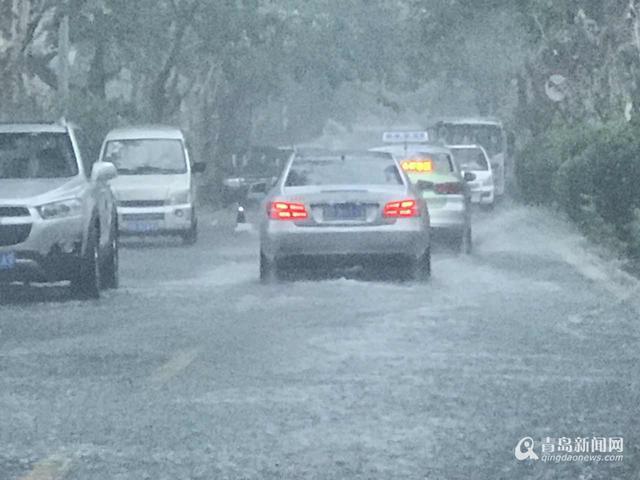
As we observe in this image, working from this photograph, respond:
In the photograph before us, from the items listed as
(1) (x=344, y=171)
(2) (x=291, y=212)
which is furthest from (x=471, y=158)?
(2) (x=291, y=212)

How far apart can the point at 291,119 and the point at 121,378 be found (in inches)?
3442

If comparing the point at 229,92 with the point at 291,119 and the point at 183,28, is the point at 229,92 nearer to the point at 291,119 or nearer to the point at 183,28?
the point at 183,28

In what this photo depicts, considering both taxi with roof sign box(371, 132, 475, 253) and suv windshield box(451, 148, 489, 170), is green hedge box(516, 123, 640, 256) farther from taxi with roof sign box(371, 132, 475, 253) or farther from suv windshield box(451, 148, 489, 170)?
suv windshield box(451, 148, 489, 170)

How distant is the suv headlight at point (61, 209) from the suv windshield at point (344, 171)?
3.04 meters

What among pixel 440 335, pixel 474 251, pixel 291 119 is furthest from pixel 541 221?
pixel 291 119

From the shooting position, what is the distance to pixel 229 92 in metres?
69.7

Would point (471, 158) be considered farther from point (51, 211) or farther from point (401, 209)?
point (51, 211)

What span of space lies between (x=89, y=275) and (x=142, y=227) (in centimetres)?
1176

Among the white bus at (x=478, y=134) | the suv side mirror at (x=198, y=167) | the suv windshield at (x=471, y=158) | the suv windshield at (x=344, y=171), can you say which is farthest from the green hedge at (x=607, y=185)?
the white bus at (x=478, y=134)

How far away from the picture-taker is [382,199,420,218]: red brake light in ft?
70.1

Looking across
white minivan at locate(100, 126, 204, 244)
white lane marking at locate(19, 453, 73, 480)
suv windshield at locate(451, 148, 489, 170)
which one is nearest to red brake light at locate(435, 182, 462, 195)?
white minivan at locate(100, 126, 204, 244)

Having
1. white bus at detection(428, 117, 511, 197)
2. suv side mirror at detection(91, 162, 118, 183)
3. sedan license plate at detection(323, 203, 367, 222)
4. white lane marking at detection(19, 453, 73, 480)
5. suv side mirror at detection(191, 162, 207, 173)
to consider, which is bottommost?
white bus at detection(428, 117, 511, 197)

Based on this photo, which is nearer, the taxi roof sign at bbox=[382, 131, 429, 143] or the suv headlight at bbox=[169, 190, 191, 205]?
the suv headlight at bbox=[169, 190, 191, 205]

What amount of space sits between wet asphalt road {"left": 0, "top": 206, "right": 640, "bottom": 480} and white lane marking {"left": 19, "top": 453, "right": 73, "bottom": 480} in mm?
18
